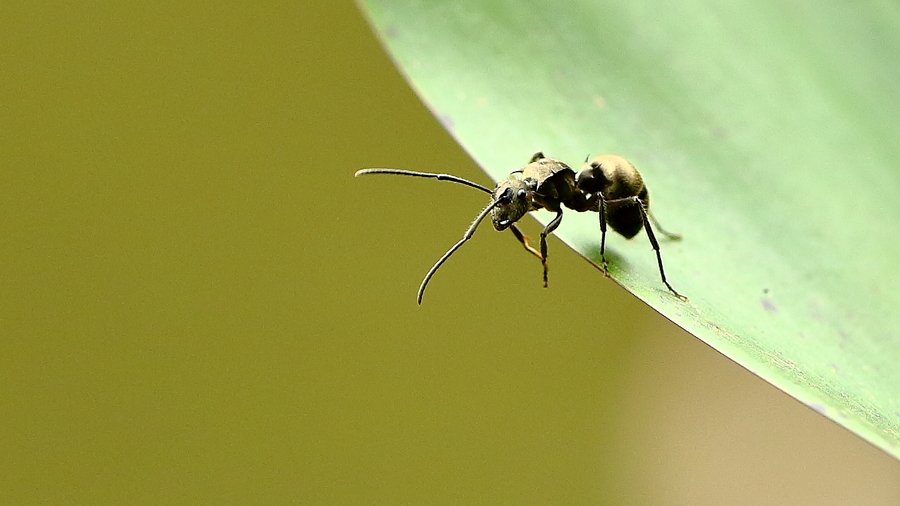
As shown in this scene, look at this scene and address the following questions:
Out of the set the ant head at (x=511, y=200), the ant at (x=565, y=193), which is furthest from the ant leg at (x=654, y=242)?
the ant head at (x=511, y=200)

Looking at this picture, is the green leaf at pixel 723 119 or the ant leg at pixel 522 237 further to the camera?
the ant leg at pixel 522 237

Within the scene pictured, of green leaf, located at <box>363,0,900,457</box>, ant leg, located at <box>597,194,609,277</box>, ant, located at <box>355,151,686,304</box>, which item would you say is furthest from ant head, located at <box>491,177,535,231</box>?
green leaf, located at <box>363,0,900,457</box>

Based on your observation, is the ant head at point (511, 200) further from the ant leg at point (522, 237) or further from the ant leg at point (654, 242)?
the ant leg at point (654, 242)

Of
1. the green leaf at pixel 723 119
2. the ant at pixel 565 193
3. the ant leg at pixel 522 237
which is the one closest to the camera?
the green leaf at pixel 723 119

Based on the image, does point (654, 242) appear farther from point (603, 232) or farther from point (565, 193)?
point (565, 193)

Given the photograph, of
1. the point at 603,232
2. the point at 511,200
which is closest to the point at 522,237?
the point at 511,200

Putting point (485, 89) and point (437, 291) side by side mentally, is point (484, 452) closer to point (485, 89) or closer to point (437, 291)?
point (437, 291)

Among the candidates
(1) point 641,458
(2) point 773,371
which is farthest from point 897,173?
(1) point 641,458
